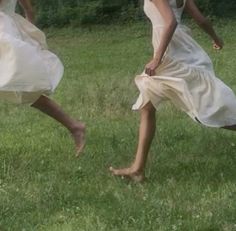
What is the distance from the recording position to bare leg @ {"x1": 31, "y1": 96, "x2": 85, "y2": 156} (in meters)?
6.15

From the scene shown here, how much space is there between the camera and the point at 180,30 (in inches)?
228

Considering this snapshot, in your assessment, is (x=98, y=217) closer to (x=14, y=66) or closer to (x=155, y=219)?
(x=155, y=219)

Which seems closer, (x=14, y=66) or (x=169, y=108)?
(x=14, y=66)

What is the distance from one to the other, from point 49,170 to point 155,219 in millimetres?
1493

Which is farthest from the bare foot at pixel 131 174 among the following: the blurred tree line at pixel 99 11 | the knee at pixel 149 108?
the blurred tree line at pixel 99 11

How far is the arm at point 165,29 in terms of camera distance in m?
5.46

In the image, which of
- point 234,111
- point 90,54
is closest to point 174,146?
point 234,111

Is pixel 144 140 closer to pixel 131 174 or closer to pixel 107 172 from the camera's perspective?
pixel 131 174

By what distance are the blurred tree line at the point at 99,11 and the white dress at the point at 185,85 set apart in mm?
15028

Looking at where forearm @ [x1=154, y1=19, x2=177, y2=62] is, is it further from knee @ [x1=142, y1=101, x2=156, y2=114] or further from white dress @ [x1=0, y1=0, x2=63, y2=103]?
white dress @ [x1=0, y1=0, x2=63, y2=103]

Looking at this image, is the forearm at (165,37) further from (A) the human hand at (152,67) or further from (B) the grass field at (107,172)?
(B) the grass field at (107,172)

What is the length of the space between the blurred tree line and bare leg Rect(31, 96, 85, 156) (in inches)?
577

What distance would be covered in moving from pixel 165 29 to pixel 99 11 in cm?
1617

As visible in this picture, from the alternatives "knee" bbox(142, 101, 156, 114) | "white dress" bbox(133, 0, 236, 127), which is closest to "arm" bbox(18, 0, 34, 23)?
"white dress" bbox(133, 0, 236, 127)
